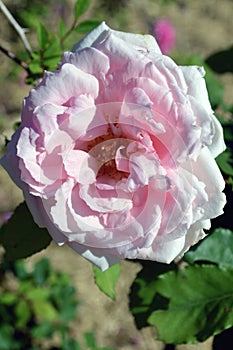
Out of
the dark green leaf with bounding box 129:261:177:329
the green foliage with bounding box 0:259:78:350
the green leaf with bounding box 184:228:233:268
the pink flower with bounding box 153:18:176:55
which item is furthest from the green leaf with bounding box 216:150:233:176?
the pink flower with bounding box 153:18:176:55

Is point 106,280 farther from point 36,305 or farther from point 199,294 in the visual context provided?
point 36,305

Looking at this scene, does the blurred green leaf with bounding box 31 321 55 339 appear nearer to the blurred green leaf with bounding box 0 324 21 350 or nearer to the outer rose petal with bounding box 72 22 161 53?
the blurred green leaf with bounding box 0 324 21 350

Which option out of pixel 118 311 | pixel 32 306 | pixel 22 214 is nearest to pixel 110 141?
pixel 22 214

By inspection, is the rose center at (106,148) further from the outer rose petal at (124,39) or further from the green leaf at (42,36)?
the green leaf at (42,36)

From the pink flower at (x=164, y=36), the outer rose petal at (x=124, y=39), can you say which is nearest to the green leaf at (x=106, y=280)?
the outer rose petal at (x=124, y=39)

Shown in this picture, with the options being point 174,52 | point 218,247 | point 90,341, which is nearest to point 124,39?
point 218,247

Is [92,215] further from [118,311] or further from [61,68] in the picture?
[118,311]
